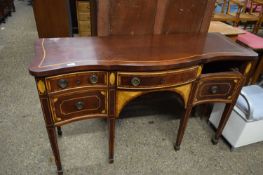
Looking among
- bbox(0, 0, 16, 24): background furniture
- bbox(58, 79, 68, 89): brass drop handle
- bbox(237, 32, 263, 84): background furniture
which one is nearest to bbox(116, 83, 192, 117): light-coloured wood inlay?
bbox(58, 79, 68, 89): brass drop handle

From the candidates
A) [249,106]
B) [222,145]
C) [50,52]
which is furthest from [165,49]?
[222,145]

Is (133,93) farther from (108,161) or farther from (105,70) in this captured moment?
(108,161)

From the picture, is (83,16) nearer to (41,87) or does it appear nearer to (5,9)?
(5,9)

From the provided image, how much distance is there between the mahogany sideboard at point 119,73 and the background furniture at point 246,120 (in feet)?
0.58

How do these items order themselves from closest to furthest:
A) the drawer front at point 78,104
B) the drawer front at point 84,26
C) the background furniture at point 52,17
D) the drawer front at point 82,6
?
the drawer front at point 78,104 < the background furniture at point 52,17 < the drawer front at point 82,6 < the drawer front at point 84,26

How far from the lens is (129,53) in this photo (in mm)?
1093

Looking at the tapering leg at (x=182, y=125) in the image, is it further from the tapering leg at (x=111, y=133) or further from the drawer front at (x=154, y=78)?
the tapering leg at (x=111, y=133)

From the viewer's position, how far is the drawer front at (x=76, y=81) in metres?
0.93

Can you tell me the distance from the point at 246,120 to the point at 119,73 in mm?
1001


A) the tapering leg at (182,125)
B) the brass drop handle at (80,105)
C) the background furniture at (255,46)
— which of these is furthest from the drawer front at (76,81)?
the background furniture at (255,46)

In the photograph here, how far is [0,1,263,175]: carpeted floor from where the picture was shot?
140 cm

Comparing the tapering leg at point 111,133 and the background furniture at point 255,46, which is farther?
the background furniture at point 255,46

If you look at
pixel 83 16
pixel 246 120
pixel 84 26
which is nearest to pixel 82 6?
pixel 83 16

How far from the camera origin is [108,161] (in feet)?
4.71
